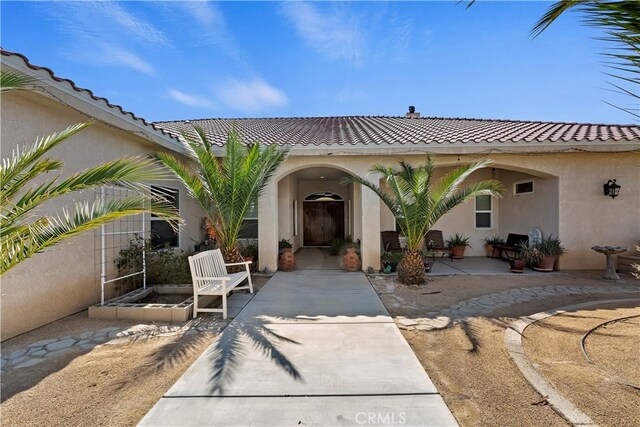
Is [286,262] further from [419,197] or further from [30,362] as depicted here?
[30,362]

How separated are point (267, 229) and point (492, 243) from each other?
29.8 feet

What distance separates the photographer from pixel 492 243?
37.8ft

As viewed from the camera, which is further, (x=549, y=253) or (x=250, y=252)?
(x=250, y=252)

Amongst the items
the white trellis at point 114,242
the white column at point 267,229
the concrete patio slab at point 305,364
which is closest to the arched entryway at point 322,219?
the white column at point 267,229

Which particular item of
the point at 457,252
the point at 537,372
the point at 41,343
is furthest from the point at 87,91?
the point at 457,252

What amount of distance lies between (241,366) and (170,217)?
6.68 ft

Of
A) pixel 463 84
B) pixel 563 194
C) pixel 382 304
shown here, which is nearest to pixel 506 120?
pixel 563 194

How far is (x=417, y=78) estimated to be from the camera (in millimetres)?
8766

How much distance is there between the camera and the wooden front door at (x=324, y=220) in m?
16.0

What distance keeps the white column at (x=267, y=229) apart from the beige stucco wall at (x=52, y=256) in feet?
13.0

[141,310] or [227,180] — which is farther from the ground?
[227,180]

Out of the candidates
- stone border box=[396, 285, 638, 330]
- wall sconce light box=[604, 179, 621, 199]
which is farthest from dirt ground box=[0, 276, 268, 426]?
wall sconce light box=[604, 179, 621, 199]

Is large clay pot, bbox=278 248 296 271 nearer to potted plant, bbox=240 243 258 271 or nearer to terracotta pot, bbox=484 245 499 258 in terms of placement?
potted plant, bbox=240 243 258 271

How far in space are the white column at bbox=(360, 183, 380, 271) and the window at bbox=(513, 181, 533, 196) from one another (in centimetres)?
603
